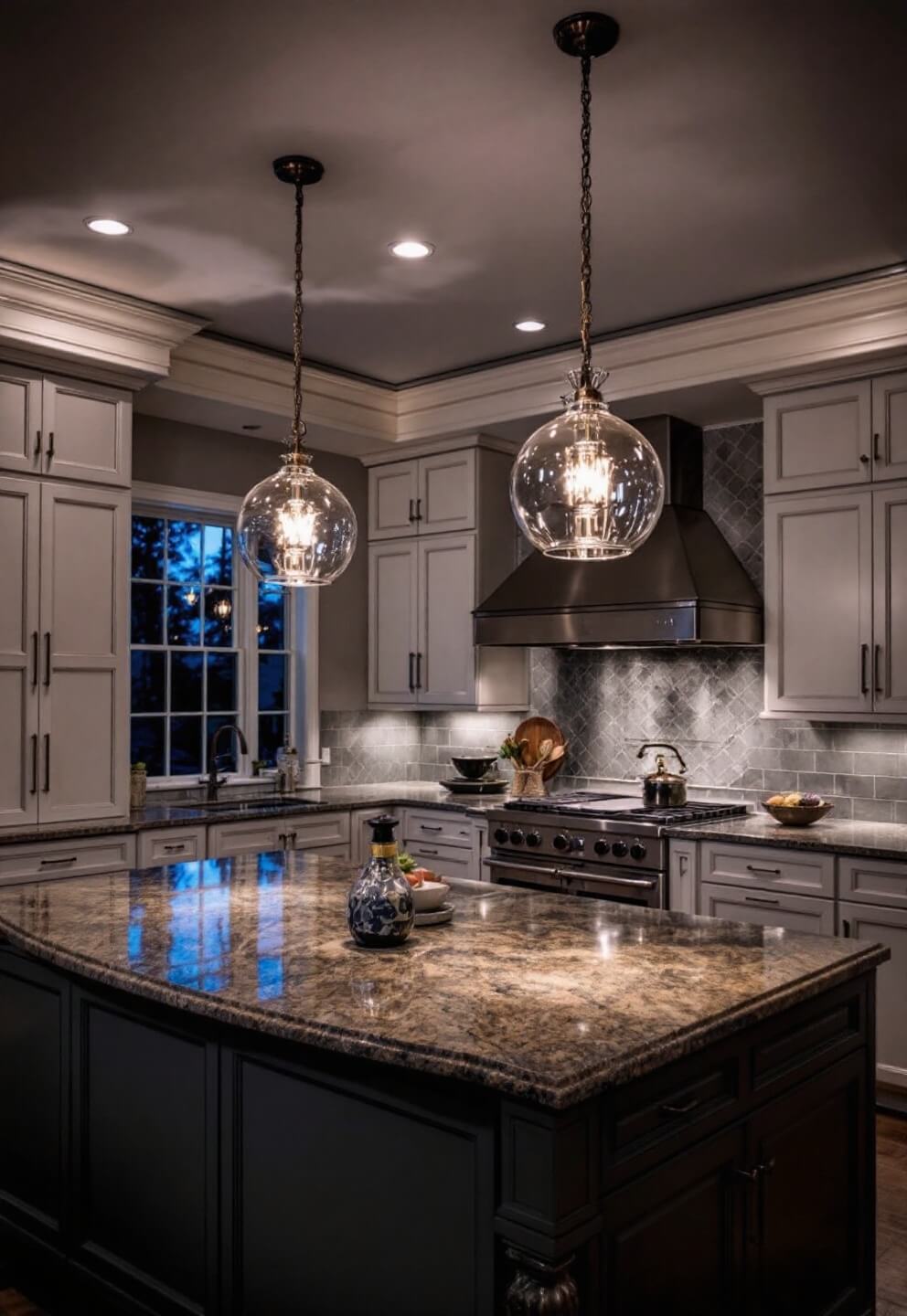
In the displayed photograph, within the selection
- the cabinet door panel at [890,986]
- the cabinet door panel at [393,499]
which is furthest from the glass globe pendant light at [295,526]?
the cabinet door panel at [393,499]

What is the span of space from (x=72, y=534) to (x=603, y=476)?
9.04 ft

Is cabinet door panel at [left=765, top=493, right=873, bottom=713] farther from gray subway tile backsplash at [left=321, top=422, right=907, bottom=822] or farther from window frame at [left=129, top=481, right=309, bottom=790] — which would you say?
window frame at [left=129, top=481, right=309, bottom=790]

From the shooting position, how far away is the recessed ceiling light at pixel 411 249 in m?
3.88

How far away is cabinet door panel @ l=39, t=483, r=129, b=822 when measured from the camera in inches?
171

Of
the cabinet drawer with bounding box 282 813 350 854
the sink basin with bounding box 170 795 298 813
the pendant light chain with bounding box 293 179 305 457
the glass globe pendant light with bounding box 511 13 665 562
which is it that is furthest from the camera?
the cabinet drawer with bounding box 282 813 350 854

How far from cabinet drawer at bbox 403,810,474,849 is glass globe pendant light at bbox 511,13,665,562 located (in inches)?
119

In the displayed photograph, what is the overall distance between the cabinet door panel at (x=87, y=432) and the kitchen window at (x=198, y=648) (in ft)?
2.86

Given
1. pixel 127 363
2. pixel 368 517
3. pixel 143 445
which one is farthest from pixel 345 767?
pixel 127 363

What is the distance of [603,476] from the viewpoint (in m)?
2.33

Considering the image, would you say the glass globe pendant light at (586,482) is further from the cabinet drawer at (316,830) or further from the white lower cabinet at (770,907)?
the cabinet drawer at (316,830)

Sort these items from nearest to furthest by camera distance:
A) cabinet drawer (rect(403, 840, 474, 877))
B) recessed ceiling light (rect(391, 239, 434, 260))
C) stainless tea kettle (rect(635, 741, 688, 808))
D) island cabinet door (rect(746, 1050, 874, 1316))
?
island cabinet door (rect(746, 1050, 874, 1316)), recessed ceiling light (rect(391, 239, 434, 260)), stainless tea kettle (rect(635, 741, 688, 808)), cabinet drawer (rect(403, 840, 474, 877))

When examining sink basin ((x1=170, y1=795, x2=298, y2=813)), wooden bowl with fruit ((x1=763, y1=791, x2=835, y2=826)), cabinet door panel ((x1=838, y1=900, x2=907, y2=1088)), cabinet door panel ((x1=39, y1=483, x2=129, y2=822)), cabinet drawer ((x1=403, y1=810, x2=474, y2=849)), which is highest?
cabinet door panel ((x1=39, y1=483, x2=129, y2=822))

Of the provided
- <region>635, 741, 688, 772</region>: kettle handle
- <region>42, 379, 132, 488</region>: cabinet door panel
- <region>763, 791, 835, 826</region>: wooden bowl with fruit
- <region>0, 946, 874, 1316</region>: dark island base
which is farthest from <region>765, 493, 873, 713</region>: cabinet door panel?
<region>42, 379, 132, 488</region>: cabinet door panel

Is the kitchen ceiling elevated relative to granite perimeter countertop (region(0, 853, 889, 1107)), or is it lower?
elevated
